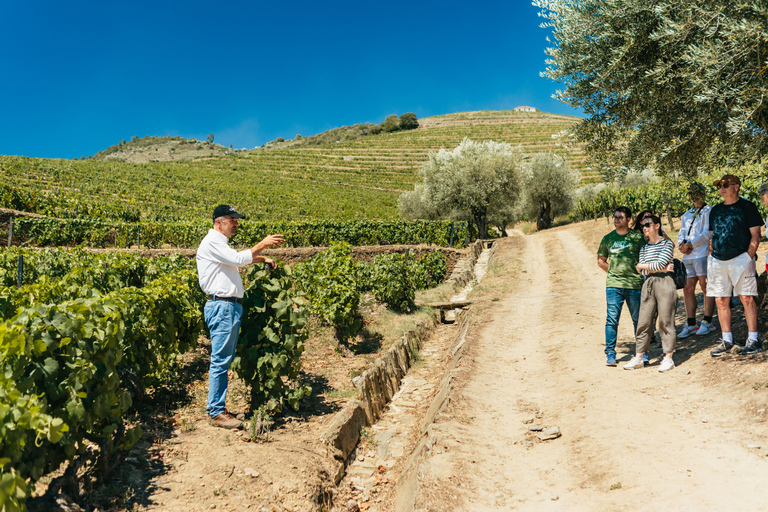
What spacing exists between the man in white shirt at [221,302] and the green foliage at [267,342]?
38cm

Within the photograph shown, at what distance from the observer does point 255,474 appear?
13.3ft

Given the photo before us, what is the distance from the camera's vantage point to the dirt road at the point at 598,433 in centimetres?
362

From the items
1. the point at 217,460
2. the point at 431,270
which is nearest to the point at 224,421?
the point at 217,460

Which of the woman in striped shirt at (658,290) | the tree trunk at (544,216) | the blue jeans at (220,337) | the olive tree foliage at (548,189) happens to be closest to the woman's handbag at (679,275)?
the woman in striped shirt at (658,290)

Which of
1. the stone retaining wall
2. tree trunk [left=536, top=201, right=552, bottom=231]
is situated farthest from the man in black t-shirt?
tree trunk [left=536, top=201, right=552, bottom=231]

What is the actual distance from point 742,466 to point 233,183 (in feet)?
191

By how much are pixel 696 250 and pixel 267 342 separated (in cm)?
640

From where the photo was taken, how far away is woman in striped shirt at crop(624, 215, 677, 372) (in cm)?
593

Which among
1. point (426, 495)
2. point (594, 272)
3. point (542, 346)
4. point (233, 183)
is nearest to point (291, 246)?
point (594, 272)

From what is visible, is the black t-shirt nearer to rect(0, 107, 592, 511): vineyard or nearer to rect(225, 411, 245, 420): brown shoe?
rect(0, 107, 592, 511): vineyard

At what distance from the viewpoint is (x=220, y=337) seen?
4699 millimetres

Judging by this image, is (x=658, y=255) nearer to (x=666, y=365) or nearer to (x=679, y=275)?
(x=679, y=275)

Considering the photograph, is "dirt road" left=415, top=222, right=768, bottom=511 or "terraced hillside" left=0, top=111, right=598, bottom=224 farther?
"terraced hillside" left=0, top=111, right=598, bottom=224

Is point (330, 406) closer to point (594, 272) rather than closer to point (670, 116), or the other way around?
point (670, 116)
